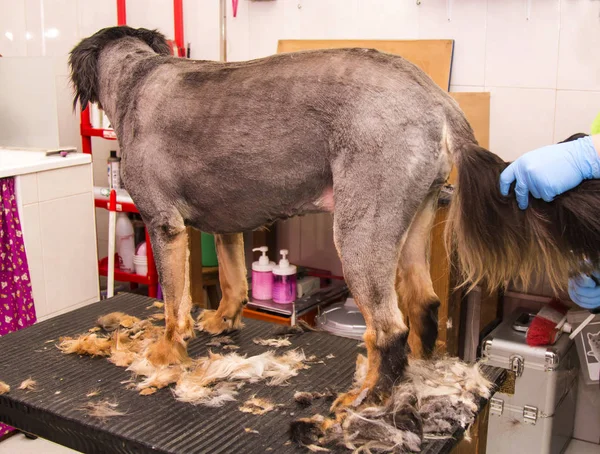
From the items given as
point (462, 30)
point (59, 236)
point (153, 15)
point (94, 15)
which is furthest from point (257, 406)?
point (94, 15)

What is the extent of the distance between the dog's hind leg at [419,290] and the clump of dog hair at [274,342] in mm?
413

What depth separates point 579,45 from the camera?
2363mm

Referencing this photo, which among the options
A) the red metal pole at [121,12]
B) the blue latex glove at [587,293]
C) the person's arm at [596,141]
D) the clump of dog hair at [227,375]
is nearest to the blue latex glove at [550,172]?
the person's arm at [596,141]

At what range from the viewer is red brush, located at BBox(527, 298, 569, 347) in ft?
7.33

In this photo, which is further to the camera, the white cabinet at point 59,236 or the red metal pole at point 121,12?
the red metal pole at point 121,12

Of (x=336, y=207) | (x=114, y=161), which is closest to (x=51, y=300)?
(x=114, y=161)

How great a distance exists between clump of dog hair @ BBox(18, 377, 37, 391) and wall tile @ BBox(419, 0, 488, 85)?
6.17 feet

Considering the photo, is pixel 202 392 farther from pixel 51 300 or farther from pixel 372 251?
pixel 51 300

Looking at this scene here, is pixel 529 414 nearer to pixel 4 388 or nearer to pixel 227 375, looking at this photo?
pixel 227 375

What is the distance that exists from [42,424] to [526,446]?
1597mm

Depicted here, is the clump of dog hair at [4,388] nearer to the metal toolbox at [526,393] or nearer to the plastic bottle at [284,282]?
the plastic bottle at [284,282]

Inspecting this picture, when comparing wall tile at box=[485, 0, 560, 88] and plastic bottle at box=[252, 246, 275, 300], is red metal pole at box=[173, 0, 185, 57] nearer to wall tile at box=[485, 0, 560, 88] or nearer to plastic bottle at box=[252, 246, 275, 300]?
plastic bottle at box=[252, 246, 275, 300]

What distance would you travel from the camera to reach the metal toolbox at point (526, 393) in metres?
2.21

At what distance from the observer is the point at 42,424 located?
4.97 ft
